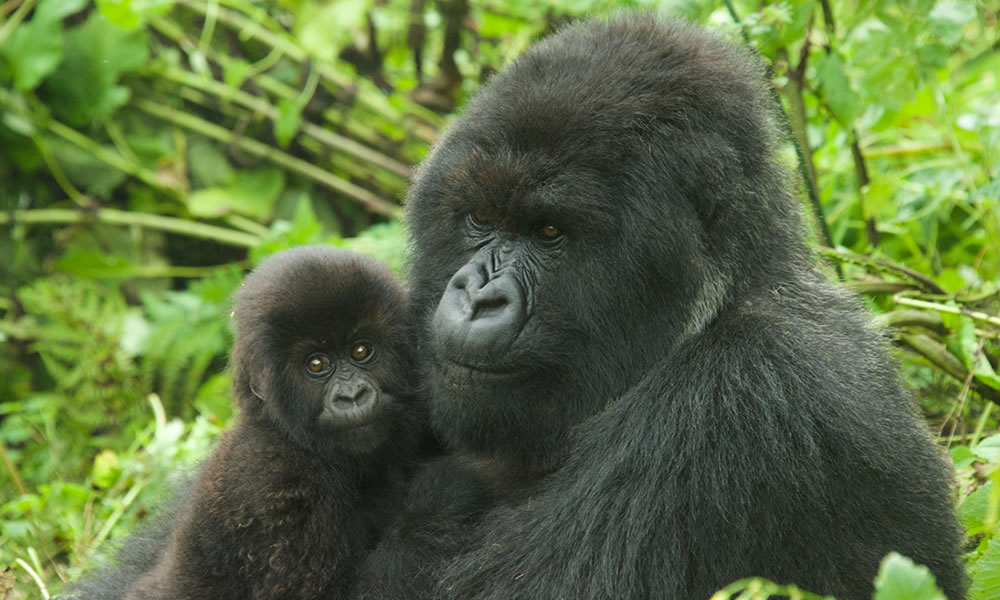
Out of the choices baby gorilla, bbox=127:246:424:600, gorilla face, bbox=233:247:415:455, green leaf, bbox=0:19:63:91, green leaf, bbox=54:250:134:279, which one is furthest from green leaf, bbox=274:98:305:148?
gorilla face, bbox=233:247:415:455

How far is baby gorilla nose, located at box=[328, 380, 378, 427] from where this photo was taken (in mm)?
2980

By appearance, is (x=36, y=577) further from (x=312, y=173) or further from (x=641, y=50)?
(x=312, y=173)

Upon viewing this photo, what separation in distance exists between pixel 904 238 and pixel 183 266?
4285 millimetres

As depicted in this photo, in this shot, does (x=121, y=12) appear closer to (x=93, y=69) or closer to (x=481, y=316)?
(x=93, y=69)

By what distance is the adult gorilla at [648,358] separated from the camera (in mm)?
2408

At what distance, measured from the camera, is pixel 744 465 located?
2.40 m

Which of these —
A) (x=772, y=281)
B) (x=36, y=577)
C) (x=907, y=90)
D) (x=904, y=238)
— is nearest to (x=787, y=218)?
(x=772, y=281)

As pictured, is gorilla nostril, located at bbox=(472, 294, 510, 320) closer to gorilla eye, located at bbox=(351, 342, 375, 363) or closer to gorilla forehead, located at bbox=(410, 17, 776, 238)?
gorilla forehead, located at bbox=(410, 17, 776, 238)

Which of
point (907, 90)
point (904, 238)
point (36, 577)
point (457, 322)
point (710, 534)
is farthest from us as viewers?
point (904, 238)

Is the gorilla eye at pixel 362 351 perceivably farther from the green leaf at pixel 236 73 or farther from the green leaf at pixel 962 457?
the green leaf at pixel 236 73

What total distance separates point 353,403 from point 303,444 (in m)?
0.17

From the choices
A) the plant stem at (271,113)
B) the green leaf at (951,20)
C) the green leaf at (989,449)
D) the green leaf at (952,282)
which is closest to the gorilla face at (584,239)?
the green leaf at (989,449)

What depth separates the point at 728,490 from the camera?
2.38m

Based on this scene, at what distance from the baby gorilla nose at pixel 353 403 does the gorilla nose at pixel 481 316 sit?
1.40ft
